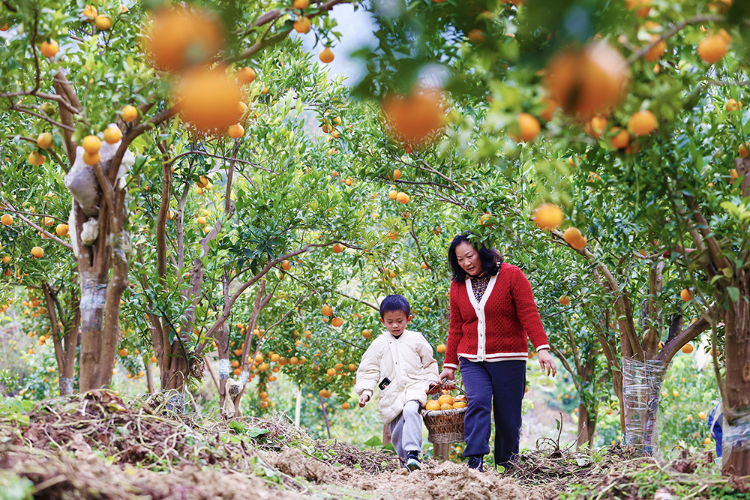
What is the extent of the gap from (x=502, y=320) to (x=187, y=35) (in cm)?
237

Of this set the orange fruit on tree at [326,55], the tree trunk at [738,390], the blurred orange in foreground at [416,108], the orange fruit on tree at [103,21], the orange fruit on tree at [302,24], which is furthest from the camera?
the orange fruit on tree at [103,21]

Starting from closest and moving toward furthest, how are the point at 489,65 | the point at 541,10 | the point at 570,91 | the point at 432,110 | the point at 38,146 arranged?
1. the point at 541,10
2. the point at 570,91
3. the point at 489,65
4. the point at 432,110
5. the point at 38,146

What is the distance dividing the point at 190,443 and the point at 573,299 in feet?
8.56

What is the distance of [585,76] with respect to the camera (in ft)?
4.82

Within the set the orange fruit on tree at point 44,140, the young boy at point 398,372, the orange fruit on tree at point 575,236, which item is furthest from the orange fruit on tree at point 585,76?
the young boy at point 398,372

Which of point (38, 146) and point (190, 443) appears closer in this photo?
point (190, 443)

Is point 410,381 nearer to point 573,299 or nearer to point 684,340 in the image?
point 573,299

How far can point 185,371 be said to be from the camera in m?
3.61

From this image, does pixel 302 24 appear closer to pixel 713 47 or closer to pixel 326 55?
pixel 326 55

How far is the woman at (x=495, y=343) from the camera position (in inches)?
132

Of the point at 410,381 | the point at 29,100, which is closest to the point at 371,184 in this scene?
the point at 410,381

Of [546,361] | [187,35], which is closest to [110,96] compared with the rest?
[187,35]

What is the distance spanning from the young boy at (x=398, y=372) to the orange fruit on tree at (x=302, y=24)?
2.30 m

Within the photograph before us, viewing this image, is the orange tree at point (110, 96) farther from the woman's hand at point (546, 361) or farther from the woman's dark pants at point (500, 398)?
the woman's hand at point (546, 361)
